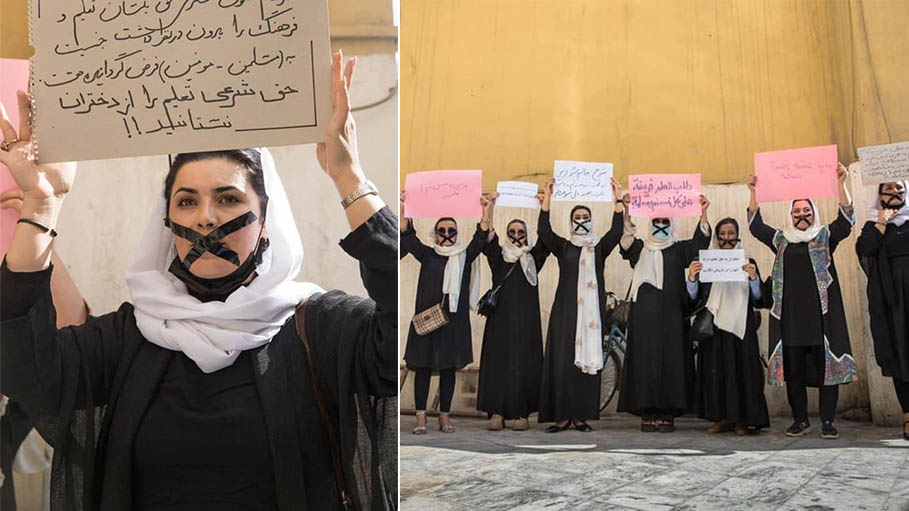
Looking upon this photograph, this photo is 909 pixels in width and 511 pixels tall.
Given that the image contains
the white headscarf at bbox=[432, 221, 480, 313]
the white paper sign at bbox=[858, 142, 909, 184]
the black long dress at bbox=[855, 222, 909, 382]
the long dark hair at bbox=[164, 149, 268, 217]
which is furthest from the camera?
the white headscarf at bbox=[432, 221, 480, 313]

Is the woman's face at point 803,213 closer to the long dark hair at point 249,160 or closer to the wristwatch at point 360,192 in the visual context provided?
the wristwatch at point 360,192

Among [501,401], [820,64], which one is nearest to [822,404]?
[501,401]

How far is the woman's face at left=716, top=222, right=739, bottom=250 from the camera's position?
20.4 ft

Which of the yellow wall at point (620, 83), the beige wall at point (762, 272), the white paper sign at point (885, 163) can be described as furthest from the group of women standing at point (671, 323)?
the yellow wall at point (620, 83)

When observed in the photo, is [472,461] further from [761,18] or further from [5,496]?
[761,18]

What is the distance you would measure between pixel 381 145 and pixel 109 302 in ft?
2.45

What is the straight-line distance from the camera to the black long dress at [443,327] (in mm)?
5953

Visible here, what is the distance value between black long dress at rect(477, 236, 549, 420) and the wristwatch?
4421 mm

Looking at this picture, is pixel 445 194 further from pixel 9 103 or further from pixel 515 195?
pixel 9 103

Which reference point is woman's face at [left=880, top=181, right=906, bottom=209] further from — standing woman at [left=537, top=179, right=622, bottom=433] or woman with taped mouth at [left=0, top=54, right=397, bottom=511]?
woman with taped mouth at [left=0, top=54, right=397, bottom=511]

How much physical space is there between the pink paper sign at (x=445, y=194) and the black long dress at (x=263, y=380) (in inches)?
128

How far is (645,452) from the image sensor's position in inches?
201

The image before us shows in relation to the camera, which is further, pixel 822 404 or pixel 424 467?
pixel 822 404

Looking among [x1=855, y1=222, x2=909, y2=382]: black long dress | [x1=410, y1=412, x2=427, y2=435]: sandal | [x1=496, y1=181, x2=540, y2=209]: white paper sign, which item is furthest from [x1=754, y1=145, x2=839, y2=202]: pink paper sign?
[x1=410, y1=412, x2=427, y2=435]: sandal
